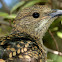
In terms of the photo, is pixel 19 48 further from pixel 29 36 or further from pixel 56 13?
pixel 56 13

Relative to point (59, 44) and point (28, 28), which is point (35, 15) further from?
point (59, 44)

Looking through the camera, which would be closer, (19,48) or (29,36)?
(19,48)

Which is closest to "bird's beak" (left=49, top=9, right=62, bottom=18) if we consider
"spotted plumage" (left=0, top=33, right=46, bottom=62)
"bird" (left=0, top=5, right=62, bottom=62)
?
"bird" (left=0, top=5, right=62, bottom=62)

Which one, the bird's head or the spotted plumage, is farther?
the bird's head

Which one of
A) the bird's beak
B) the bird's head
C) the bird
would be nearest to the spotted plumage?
the bird

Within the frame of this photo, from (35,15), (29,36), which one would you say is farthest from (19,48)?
(35,15)

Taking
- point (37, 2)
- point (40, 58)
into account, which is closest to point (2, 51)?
point (40, 58)

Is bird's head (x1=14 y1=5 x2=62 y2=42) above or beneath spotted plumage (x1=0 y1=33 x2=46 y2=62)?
above

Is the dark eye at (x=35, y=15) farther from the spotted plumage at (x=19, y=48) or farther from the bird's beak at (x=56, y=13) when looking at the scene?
the spotted plumage at (x=19, y=48)

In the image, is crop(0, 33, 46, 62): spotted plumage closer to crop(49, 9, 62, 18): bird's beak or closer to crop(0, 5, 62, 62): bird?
crop(0, 5, 62, 62): bird
